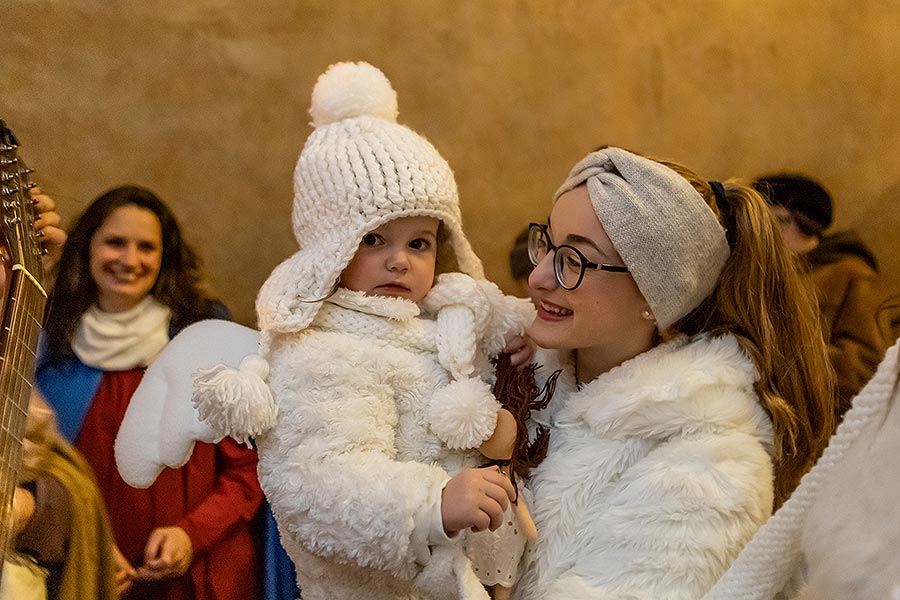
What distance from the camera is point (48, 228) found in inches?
66.2

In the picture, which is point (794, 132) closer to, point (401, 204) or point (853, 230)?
point (853, 230)

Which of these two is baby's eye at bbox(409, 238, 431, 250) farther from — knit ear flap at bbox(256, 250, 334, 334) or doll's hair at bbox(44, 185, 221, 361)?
doll's hair at bbox(44, 185, 221, 361)

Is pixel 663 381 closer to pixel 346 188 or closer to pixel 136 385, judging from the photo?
pixel 346 188

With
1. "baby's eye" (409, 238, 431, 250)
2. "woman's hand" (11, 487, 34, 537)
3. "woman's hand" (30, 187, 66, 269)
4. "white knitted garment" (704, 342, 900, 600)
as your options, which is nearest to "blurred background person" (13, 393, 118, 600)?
"woman's hand" (11, 487, 34, 537)

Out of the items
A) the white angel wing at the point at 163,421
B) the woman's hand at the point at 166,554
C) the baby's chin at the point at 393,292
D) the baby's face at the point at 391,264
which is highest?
the baby's face at the point at 391,264

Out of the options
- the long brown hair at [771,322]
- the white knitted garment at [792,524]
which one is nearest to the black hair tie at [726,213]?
the long brown hair at [771,322]

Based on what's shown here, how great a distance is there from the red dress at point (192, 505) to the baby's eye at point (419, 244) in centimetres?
58

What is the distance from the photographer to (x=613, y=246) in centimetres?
157

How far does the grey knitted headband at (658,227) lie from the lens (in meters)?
1.54

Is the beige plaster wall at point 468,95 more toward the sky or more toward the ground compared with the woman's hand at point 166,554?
more toward the sky

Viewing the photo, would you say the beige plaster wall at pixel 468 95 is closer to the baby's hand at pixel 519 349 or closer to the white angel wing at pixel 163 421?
the white angel wing at pixel 163 421

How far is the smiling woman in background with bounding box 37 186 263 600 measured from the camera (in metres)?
1.67

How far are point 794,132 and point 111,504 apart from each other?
7.78 feet

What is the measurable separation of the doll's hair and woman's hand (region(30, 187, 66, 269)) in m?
0.02
